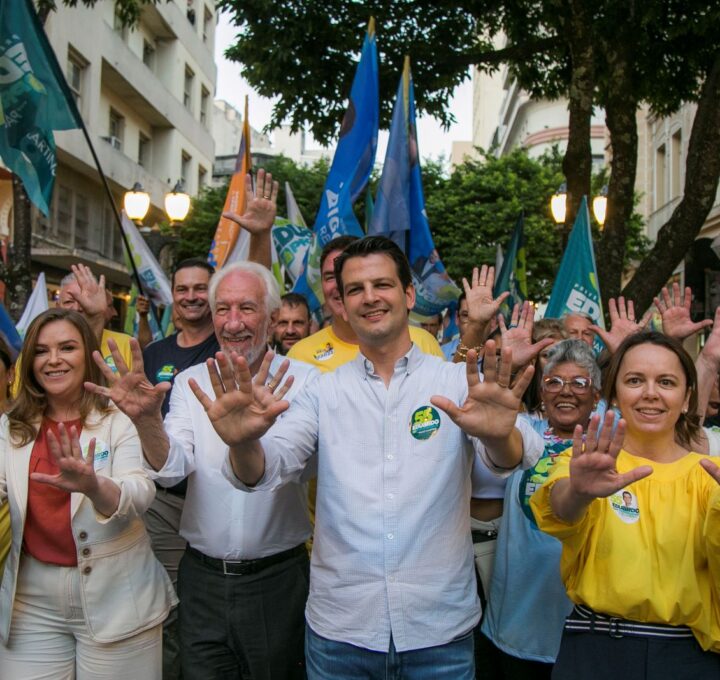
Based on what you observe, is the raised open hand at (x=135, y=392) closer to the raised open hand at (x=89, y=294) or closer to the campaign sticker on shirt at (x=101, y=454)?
the campaign sticker on shirt at (x=101, y=454)

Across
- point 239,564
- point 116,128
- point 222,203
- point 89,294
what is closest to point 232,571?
point 239,564

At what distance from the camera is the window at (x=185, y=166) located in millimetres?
30908

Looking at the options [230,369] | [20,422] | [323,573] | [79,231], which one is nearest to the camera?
[230,369]

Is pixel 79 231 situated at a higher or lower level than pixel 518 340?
higher

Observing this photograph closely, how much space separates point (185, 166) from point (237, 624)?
29823mm

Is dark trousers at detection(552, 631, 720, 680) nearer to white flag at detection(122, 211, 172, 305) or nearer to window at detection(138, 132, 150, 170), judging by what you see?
white flag at detection(122, 211, 172, 305)

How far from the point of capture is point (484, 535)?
400 cm

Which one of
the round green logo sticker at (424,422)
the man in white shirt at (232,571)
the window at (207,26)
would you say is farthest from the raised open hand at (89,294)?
the window at (207,26)

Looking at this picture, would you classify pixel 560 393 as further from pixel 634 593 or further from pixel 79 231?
pixel 79 231

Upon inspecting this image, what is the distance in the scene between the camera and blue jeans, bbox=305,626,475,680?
102 inches

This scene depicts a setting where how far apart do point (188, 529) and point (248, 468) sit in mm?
916

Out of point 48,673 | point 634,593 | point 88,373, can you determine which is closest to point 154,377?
point 88,373

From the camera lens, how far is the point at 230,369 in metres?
2.56

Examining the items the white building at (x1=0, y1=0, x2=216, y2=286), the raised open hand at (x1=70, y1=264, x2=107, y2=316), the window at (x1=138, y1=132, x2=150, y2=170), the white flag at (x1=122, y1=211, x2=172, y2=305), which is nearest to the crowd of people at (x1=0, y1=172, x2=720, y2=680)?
the raised open hand at (x1=70, y1=264, x2=107, y2=316)
